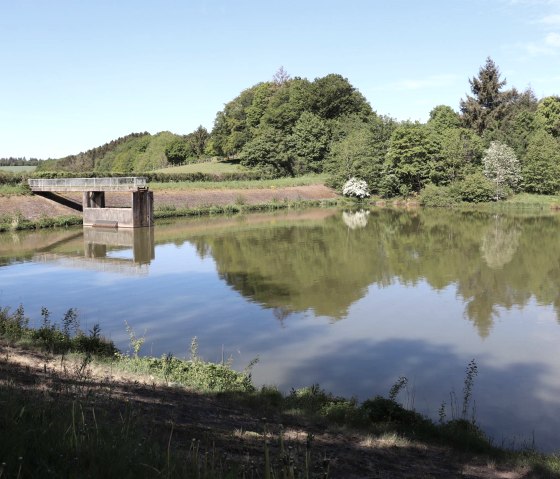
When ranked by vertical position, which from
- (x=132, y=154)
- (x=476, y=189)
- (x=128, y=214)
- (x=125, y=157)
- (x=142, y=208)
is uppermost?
(x=132, y=154)

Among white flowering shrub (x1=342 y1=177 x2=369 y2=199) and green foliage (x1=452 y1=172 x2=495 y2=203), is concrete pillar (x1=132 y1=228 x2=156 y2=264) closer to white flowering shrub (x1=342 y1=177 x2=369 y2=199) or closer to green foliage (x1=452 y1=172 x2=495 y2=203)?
white flowering shrub (x1=342 y1=177 x2=369 y2=199)

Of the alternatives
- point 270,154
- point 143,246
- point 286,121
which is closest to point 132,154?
point 286,121

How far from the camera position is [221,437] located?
6.56 metres

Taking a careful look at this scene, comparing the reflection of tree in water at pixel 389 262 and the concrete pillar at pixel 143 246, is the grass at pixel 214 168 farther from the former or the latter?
the reflection of tree in water at pixel 389 262

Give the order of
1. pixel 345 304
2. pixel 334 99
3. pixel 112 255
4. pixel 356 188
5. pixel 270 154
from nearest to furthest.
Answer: pixel 345 304 → pixel 112 255 → pixel 356 188 → pixel 270 154 → pixel 334 99

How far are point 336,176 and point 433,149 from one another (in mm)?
14804

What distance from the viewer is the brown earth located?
48.8 meters

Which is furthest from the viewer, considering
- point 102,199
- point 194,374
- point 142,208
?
point 102,199

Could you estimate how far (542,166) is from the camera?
6550cm

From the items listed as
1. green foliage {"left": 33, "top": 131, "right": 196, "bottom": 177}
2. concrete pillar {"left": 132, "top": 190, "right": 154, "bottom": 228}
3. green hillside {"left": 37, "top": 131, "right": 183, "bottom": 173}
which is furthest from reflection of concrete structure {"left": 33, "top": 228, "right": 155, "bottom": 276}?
green hillside {"left": 37, "top": 131, "right": 183, "bottom": 173}

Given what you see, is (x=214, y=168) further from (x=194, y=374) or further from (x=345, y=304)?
(x=194, y=374)

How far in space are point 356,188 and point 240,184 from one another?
16486 millimetres

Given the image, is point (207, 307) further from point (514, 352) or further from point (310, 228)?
point (310, 228)

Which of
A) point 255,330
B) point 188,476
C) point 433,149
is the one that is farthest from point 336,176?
point 188,476
